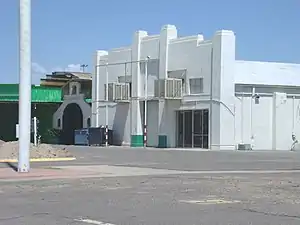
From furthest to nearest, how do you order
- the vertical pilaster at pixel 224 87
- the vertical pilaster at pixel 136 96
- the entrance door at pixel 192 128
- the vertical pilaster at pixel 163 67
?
the vertical pilaster at pixel 136 96
the vertical pilaster at pixel 163 67
the entrance door at pixel 192 128
the vertical pilaster at pixel 224 87

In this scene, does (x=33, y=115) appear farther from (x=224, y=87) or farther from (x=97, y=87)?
(x=224, y=87)

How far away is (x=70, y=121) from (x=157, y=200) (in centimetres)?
→ 4897

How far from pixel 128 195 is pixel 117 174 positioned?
6.86 m

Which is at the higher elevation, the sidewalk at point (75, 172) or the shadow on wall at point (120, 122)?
the shadow on wall at point (120, 122)

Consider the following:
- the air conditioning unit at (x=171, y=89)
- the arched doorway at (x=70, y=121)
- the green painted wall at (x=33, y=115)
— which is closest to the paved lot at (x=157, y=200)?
the air conditioning unit at (x=171, y=89)

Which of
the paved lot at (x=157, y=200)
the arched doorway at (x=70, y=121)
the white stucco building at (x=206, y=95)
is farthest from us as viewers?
the arched doorway at (x=70, y=121)

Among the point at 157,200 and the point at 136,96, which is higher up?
the point at 136,96

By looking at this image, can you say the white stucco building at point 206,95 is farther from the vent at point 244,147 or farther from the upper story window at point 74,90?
the upper story window at point 74,90

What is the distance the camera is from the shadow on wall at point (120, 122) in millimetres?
53312

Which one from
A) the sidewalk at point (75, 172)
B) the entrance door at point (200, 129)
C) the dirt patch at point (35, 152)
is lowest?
the sidewalk at point (75, 172)

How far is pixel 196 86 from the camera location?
153 feet

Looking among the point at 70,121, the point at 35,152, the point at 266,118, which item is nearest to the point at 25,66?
the point at 35,152

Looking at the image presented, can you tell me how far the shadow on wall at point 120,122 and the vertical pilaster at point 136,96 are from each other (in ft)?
4.75

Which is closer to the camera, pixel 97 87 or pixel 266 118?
pixel 266 118
